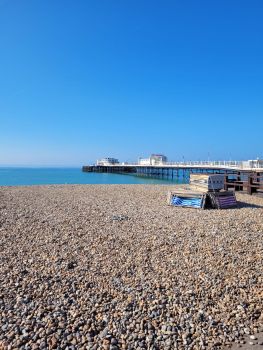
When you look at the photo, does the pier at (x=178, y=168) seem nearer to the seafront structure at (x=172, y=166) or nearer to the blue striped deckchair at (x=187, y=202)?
the seafront structure at (x=172, y=166)

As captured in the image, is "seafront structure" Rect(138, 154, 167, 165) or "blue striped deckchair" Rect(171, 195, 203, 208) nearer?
"blue striped deckchair" Rect(171, 195, 203, 208)

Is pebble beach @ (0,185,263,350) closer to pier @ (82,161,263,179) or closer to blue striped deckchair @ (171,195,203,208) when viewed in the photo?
blue striped deckchair @ (171,195,203,208)

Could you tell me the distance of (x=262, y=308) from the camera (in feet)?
12.5

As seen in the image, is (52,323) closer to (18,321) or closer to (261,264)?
(18,321)

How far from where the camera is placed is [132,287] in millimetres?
4402

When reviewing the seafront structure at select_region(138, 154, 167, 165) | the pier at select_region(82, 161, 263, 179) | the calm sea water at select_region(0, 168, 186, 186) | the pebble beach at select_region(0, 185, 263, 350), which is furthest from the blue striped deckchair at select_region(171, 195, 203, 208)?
the seafront structure at select_region(138, 154, 167, 165)

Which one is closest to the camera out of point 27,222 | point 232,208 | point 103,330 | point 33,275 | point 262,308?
point 103,330

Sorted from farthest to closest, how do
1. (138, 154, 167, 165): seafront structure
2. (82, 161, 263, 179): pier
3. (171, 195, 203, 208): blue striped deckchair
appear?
(138, 154, 167, 165): seafront structure → (82, 161, 263, 179): pier → (171, 195, 203, 208): blue striped deckchair

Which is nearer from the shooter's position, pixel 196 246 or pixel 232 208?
pixel 196 246

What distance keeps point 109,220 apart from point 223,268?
483cm

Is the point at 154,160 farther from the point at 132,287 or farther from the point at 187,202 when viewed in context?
the point at 132,287

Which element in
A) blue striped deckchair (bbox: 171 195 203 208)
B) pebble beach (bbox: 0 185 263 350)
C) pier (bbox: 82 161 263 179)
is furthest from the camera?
pier (bbox: 82 161 263 179)

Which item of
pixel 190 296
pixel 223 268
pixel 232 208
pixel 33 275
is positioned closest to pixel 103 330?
pixel 190 296

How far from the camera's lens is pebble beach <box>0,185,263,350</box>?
329 cm
